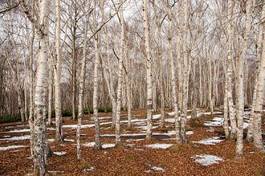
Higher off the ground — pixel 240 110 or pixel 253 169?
pixel 240 110

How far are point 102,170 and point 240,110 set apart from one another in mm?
5676

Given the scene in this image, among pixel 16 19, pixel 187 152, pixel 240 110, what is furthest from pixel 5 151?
pixel 16 19

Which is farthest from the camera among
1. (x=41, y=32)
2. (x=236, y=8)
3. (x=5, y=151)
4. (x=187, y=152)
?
(x=236, y=8)

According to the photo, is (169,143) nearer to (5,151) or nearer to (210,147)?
(210,147)

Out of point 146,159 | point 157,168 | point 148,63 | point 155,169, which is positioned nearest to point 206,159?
point 146,159

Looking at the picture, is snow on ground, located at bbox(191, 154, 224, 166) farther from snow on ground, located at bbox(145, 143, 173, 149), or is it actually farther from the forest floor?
snow on ground, located at bbox(145, 143, 173, 149)

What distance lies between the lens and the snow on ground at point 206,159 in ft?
43.6

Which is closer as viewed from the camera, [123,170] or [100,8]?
[123,170]

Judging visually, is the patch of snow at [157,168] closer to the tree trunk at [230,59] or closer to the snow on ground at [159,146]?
the snow on ground at [159,146]

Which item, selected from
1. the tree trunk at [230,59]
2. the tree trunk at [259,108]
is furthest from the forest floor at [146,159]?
the tree trunk at [230,59]

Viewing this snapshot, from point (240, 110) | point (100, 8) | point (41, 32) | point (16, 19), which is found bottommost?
point (240, 110)

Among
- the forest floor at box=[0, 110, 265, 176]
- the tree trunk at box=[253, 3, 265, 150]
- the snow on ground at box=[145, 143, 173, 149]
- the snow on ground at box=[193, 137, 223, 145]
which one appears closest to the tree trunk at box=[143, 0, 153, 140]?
the snow on ground at box=[145, 143, 173, 149]

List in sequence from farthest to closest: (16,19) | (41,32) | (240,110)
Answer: (16,19) → (240,110) → (41,32)

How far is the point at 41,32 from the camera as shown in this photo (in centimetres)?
927
